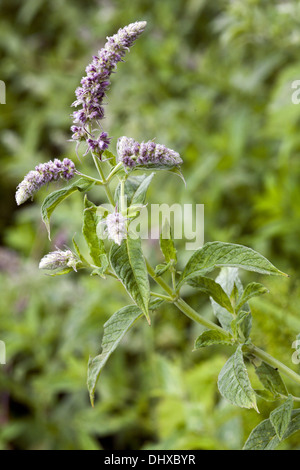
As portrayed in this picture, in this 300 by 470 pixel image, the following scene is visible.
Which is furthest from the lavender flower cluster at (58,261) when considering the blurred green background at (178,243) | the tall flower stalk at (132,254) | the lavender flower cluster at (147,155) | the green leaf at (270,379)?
the blurred green background at (178,243)

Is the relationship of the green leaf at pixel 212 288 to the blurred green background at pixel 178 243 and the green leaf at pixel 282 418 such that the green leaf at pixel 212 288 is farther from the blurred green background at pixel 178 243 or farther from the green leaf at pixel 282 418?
the blurred green background at pixel 178 243

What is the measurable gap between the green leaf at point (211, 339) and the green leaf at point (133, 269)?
82 mm

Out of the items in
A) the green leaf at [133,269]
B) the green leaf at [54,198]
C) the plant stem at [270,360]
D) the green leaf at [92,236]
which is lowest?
the plant stem at [270,360]

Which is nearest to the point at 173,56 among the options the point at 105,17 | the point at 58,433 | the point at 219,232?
the point at 105,17

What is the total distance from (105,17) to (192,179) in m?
0.81

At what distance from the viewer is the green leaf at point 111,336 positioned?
486 mm

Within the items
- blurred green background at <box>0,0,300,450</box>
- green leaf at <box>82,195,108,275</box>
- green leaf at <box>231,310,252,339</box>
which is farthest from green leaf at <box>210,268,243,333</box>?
blurred green background at <box>0,0,300,450</box>

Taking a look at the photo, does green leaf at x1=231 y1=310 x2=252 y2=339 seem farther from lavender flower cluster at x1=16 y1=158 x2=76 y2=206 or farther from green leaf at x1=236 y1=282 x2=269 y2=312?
lavender flower cluster at x1=16 y1=158 x2=76 y2=206

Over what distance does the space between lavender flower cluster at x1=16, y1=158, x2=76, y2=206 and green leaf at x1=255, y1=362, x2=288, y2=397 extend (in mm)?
260

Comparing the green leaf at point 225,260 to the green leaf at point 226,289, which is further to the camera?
the green leaf at point 226,289

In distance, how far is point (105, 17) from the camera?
2029 mm

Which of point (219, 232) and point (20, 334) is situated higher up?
point (219, 232)

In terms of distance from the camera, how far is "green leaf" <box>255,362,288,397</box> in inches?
21.7

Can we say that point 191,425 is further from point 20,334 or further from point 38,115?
point 38,115
